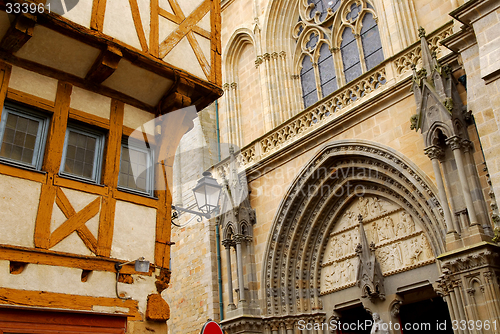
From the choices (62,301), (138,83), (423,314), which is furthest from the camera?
(423,314)

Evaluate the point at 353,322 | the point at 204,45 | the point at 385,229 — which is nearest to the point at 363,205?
the point at 385,229

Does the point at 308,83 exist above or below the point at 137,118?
above

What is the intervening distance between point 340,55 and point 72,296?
27.4 ft

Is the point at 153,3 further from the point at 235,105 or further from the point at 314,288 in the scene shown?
the point at 235,105

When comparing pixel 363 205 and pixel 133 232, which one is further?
pixel 363 205

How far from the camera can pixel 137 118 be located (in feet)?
19.6

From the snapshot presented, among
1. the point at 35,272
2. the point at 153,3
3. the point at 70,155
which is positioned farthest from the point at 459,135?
the point at 35,272

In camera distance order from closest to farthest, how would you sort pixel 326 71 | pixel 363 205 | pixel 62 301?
pixel 62 301 < pixel 363 205 < pixel 326 71

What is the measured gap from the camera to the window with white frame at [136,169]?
5.65 m

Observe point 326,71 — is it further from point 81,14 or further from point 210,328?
point 210,328

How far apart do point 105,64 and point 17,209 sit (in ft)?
5.78

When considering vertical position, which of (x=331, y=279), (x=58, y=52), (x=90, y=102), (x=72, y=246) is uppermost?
(x=58, y=52)

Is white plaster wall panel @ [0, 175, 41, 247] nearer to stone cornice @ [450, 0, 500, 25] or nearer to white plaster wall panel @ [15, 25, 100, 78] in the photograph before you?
white plaster wall panel @ [15, 25, 100, 78]

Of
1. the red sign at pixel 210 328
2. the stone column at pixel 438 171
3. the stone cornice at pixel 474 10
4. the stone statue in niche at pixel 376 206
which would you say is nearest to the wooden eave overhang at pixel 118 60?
the red sign at pixel 210 328
